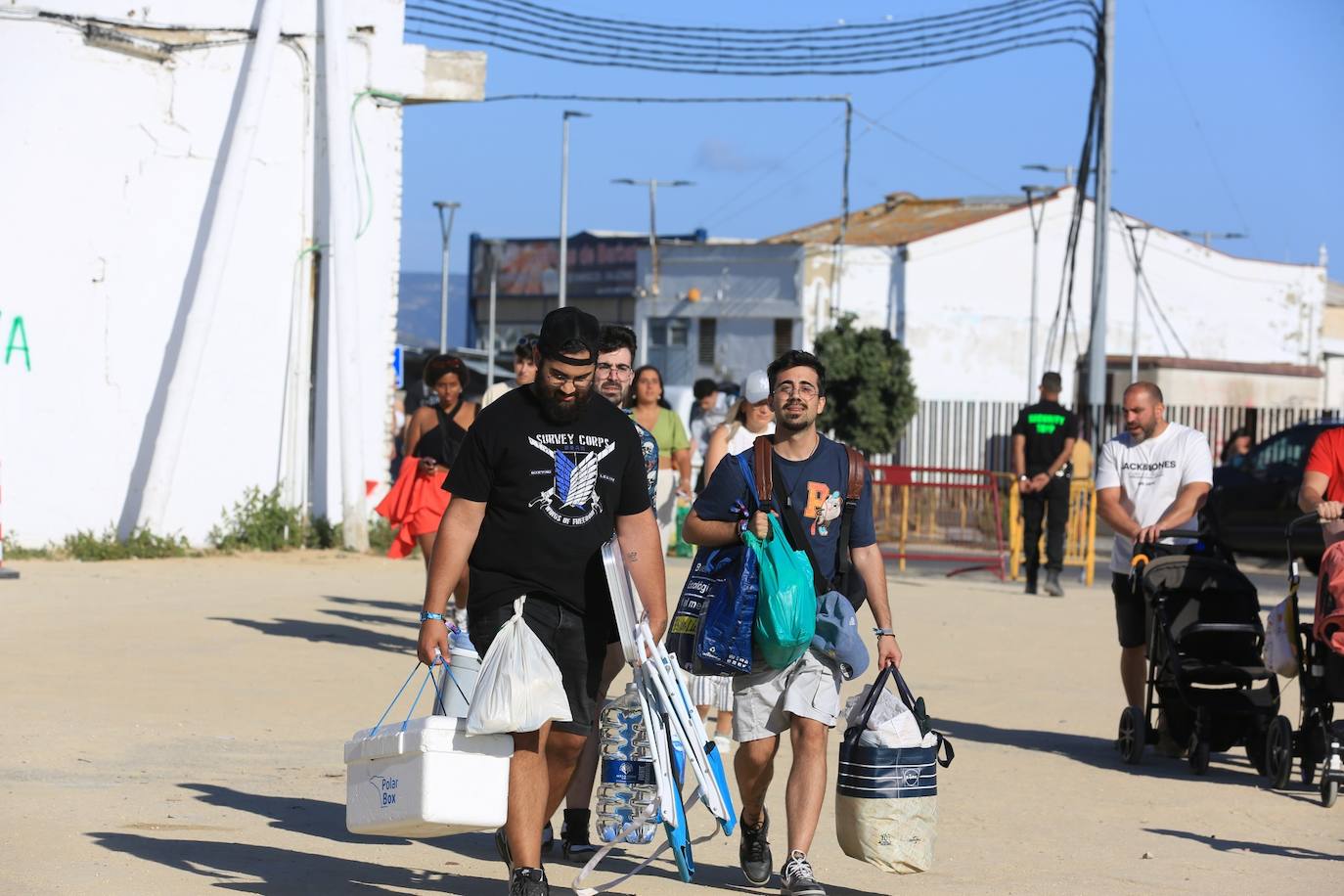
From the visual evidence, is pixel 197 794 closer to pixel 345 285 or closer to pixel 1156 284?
pixel 345 285

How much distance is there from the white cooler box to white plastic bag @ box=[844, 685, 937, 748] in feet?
4.00

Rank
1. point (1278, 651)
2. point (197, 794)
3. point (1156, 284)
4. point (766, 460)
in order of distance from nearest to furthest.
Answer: point (766, 460) → point (197, 794) → point (1278, 651) → point (1156, 284)

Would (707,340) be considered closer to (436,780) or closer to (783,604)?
(783,604)

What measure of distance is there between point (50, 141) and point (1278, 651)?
12299mm

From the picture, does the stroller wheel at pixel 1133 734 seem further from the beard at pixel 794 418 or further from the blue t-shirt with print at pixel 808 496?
the beard at pixel 794 418

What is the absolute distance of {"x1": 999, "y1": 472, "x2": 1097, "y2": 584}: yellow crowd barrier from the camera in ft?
67.5

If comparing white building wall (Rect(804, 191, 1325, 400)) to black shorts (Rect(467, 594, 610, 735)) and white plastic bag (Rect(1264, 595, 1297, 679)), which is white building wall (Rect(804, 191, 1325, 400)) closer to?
white plastic bag (Rect(1264, 595, 1297, 679))

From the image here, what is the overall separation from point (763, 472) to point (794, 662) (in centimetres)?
65

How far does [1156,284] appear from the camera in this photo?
61719 mm

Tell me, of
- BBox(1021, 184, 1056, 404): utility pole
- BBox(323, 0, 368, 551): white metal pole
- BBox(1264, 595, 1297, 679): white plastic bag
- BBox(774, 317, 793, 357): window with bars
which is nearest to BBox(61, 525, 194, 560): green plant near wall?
BBox(323, 0, 368, 551): white metal pole

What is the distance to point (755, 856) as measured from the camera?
6.48 metres

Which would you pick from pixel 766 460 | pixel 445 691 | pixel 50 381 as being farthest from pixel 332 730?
pixel 50 381

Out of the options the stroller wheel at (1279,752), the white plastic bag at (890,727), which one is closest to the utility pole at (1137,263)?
the stroller wheel at (1279,752)

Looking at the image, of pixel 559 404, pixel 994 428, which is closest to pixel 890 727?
pixel 559 404
